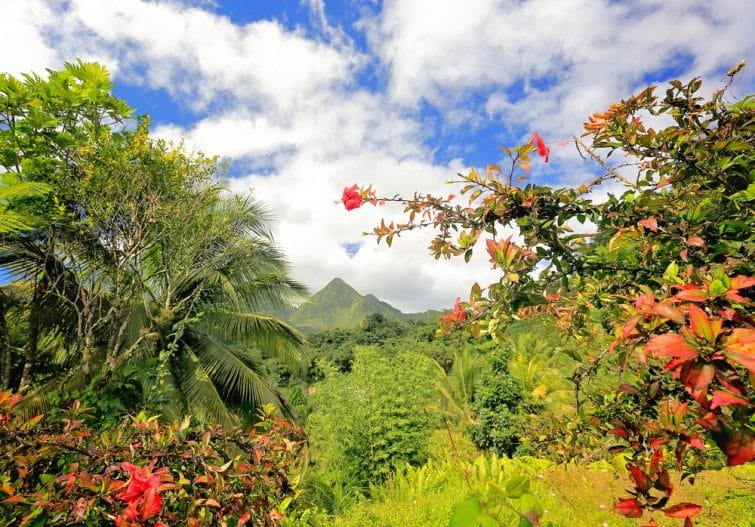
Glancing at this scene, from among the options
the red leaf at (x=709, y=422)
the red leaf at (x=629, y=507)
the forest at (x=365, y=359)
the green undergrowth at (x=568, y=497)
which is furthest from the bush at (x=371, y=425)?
the red leaf at (x=709, y=422)

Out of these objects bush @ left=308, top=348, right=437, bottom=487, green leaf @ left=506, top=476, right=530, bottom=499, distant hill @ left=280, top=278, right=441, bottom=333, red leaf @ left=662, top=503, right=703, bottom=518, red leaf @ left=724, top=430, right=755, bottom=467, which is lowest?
bush @ left=308, top=348, right=437, bottom=487

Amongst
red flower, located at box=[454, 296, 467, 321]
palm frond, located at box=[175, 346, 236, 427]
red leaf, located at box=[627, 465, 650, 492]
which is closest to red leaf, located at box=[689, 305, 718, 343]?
red leaf, located at box=[627, 465, 650, 492]

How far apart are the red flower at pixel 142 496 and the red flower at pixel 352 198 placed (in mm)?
1141

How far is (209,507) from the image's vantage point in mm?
1205

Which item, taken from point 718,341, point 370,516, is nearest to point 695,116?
point 718,341

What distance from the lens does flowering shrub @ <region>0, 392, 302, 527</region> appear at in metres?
1.12

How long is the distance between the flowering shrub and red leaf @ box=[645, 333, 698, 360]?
4.12 ft

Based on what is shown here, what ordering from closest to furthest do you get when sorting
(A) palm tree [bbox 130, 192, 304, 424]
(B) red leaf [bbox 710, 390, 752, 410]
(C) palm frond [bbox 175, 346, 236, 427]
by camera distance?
(B) red leaf [bbox 710, 390, 752, 410] < (A) palm tree [bbox 130, 192, 304, 424] < (C) palm frond [bbox 175, 346, 236, 427]

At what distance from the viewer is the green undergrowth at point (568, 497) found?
3.09 m

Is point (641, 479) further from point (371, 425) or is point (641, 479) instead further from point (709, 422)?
point (371, 425)

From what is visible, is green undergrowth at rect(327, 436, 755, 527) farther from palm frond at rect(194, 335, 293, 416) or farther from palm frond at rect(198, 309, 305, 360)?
palm frond at rect(198, 309, 305, 360)

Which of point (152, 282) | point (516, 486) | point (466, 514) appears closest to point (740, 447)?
point (516, 486)

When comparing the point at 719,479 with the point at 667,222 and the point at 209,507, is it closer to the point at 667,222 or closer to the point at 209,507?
the point at 667,222

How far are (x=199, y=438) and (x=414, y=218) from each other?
1276 mm
